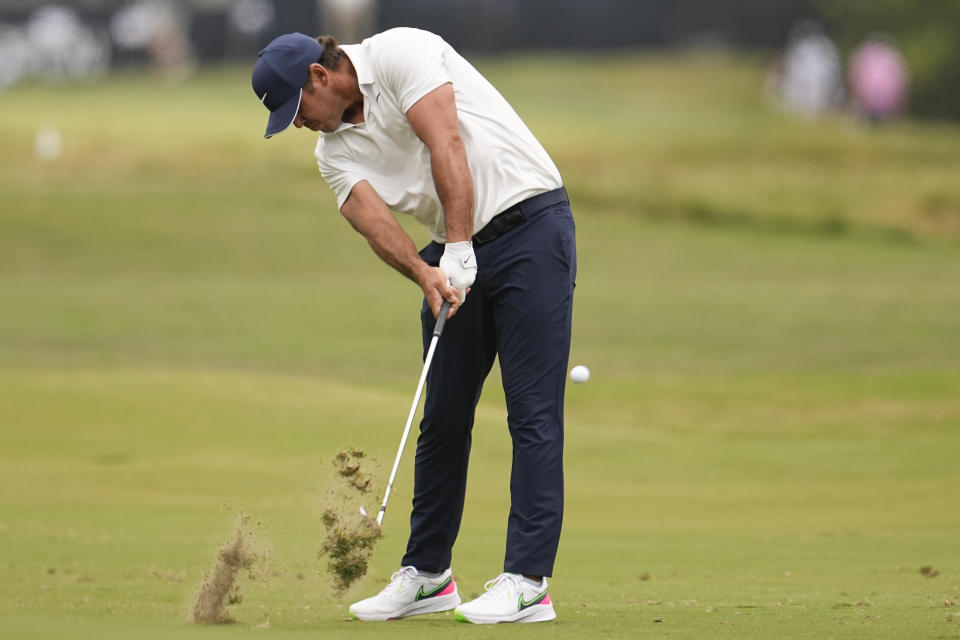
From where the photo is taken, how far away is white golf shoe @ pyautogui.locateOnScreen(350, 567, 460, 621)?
190 inches

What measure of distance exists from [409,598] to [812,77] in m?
38.7

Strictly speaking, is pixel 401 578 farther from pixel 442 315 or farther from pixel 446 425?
pixel 442 315

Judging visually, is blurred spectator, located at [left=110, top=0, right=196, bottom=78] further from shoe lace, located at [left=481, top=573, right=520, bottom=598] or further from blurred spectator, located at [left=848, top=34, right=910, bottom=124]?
shoe lace, located at [left=481, top=573, right=520, bottom=598]

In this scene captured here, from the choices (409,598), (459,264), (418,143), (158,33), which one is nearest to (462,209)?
(459,264)

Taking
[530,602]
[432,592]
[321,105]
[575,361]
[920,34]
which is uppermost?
[321,105]

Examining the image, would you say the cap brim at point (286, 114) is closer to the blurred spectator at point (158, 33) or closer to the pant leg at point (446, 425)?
the pant leg at point (446, 425)

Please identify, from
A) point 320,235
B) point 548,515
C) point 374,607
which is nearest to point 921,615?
point 548,515

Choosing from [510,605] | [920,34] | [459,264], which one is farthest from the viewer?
[920,34]

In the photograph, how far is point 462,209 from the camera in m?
4.64

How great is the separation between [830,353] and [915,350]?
40.7 inches

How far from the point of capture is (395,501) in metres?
8.45

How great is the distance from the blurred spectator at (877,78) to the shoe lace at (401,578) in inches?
1358

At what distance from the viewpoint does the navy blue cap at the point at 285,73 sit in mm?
4750

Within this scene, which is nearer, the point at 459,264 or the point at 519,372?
the point at 459,264
